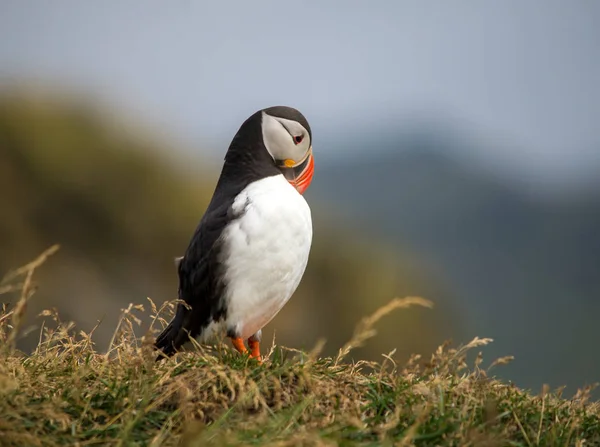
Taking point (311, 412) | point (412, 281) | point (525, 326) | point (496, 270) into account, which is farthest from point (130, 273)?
point (496, 270)

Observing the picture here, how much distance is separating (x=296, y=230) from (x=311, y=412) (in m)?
1.52

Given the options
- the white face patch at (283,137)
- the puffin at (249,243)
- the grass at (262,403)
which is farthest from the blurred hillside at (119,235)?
the grass at (262,403)

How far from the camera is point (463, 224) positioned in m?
94.6

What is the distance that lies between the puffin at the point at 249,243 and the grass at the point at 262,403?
58 centimetres

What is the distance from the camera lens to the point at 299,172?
5473 millimetres

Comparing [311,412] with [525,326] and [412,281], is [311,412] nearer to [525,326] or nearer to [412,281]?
[412,281]

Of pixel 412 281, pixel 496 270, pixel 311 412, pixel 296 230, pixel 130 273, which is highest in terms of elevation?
pixel 296 230

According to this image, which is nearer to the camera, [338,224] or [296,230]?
[296,230]

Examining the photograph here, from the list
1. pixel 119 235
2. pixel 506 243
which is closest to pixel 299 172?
pixel 119 235

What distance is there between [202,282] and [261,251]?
0.49 meters

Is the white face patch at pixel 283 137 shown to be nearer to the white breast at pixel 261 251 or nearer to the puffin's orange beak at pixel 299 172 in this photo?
the puffin's orange beak at pixel 299 172

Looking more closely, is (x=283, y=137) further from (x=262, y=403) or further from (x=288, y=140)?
(x=262, y=403)

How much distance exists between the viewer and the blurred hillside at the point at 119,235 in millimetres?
17797

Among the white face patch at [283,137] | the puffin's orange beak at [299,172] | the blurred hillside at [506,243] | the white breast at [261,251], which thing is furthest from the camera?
the blurred hillside at [506,243]
